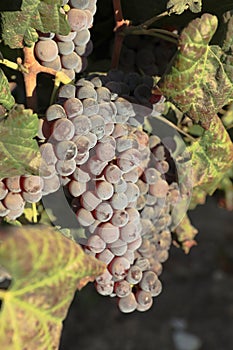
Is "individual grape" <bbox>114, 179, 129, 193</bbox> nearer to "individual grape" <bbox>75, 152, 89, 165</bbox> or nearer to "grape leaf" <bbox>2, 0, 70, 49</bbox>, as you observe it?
"individual grape" <bbox>75, 152, 89, 165</bbox>

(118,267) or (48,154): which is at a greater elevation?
(48,154)

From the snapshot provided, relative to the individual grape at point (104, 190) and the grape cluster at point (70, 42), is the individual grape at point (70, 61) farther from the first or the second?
the individual grape at point (104, 190)

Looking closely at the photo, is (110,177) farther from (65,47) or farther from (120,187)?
(65,47)

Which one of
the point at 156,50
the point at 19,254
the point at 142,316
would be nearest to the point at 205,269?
the point at 142,316

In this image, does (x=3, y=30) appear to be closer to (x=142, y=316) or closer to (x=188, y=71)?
(x=188, y=71)

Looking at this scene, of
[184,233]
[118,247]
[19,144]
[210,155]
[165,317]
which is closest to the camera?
[19,144]

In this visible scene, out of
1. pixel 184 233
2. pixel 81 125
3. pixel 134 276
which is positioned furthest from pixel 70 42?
pixel 184 233

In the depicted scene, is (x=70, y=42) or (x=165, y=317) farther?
(x=165, y=317)

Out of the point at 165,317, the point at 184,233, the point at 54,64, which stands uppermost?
the point at 54,64
